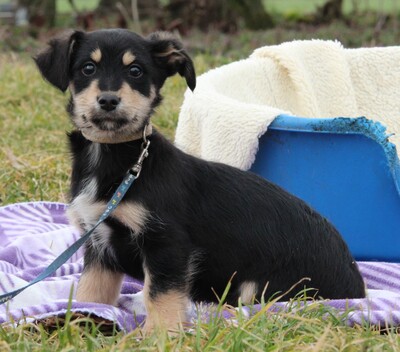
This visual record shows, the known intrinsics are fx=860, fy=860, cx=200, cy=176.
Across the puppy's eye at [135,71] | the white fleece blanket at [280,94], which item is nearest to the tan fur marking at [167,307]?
the puppy's eye at [135,71]

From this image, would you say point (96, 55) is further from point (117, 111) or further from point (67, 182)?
point (67, 182)

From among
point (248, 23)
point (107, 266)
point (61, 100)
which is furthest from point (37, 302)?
point (248, 23)

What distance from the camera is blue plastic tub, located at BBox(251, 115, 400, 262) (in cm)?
449

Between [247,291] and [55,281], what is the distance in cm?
95

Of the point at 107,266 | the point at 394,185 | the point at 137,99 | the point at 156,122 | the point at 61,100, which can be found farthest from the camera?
the point at 61,100

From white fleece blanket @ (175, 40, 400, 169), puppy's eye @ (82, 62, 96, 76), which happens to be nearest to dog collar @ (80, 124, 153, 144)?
puppy's eye @ (82, 62, 96, 76)

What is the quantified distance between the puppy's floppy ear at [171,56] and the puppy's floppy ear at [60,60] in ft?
1.07

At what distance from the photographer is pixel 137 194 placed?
3.45m

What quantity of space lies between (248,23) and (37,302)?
11.5m

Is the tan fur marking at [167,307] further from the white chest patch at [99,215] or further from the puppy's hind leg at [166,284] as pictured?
the white chest patch at [99,215]

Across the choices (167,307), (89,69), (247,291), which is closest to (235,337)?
(167,307)

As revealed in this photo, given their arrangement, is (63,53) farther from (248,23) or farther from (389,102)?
(248,23)

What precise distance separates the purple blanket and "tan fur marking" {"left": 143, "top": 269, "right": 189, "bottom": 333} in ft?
0.24

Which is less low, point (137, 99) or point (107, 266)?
point (137, 99)
